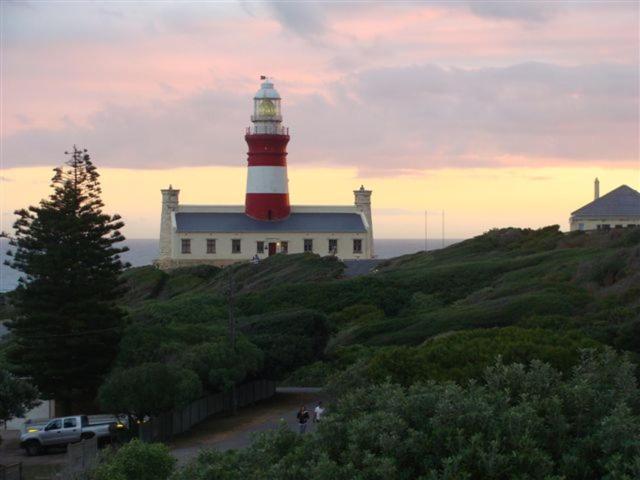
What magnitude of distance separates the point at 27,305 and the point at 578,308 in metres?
16.4

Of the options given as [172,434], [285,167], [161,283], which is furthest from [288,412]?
[285,167]

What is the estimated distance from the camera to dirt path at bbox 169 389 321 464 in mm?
27172

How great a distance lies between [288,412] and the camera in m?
31.7

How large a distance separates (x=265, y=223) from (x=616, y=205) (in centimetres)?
2198

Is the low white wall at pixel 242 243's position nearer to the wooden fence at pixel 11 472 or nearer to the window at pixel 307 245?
the window at pixel 307 245

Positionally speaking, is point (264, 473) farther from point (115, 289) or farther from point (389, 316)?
point (389, 316)

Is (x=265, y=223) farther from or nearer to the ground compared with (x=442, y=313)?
farther from the ground

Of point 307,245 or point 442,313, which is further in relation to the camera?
point 307,245

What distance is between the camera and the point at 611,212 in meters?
66.9

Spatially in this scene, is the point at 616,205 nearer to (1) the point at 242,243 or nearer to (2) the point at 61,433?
(1) the point at 242,243

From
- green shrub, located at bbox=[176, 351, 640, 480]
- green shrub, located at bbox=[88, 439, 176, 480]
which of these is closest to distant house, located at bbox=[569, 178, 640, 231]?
green shrub, located at bbox=[88, 439, 176, 480]

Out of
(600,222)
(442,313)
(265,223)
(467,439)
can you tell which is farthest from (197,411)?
(265,223)

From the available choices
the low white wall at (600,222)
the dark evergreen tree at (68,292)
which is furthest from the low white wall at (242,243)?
the dark evergreen tree at (68,292)

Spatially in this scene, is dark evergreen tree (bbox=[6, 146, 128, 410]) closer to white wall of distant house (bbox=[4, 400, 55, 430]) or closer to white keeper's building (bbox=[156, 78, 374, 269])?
white wall of distant house (bbox=[4, 400, 55, 430])
